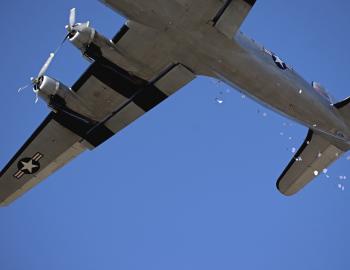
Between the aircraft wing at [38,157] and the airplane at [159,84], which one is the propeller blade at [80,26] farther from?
the aircraft wing at [38,157]

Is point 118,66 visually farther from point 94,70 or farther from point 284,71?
point 284,71

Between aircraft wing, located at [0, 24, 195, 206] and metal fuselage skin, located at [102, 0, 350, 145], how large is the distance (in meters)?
1.00

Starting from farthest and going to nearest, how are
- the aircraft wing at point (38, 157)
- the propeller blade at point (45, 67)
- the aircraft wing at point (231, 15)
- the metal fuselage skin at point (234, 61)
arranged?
the aircraft wing at point (38, 157)
the propeller blade at point (45, 67)
the aircraft wing at point (231, 15)
the metal fuselage skin at point (234, 61)

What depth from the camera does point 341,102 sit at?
1942cm

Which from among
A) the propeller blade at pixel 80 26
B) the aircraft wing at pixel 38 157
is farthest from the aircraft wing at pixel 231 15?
the aircraft wing at pixel 38 157

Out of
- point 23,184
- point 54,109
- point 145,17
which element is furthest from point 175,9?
point 23,184

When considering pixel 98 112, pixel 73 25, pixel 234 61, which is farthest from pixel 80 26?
pixel 234 61

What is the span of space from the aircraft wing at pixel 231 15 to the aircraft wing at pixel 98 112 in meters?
2.20

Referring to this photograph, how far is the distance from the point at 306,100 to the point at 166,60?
5025mm

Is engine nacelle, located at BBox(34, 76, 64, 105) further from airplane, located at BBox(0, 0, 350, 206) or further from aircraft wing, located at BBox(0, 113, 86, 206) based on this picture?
aircraft wing, located at BBox(0, 113, 86, 206)

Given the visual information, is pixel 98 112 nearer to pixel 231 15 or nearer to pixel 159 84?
pixel 159 84

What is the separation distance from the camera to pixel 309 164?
66.2 ft

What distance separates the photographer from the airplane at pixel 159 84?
54.2 feet

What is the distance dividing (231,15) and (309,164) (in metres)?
6.90
